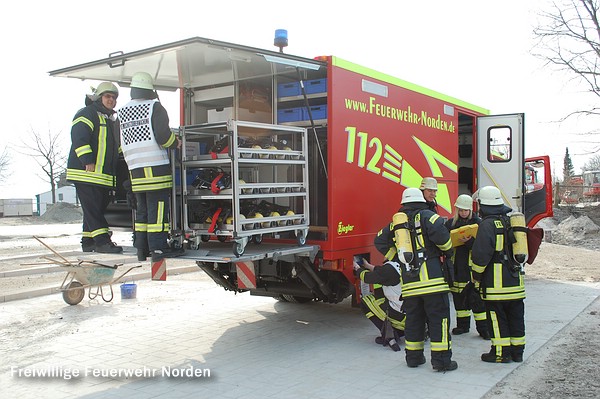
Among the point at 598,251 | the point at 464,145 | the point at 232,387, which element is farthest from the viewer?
the point at 598,251

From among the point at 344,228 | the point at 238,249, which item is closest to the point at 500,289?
the point at 344,228

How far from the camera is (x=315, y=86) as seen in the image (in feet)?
19.9

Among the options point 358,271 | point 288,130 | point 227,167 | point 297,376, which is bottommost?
point 297,376

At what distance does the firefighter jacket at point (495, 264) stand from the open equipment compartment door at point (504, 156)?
155 inches

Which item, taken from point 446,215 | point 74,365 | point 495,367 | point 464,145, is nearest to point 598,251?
point 464,145

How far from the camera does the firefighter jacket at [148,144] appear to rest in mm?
5254

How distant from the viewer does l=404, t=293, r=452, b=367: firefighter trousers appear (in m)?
5.11

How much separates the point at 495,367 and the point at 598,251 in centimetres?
1197

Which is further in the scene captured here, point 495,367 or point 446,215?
point 446,215

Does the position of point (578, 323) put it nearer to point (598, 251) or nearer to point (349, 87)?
point (349, 87)

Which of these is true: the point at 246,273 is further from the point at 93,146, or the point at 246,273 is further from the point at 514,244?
the point at 514,244

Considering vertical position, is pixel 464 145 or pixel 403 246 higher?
pixel 464 145

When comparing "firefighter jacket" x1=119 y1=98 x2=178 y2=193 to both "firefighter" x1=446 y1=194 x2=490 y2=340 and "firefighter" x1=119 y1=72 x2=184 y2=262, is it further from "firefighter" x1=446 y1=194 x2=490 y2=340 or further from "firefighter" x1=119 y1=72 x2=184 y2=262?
"firefighter" x1=446 y1=194 x2=490 y2=340

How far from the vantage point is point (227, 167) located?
19.1ft
